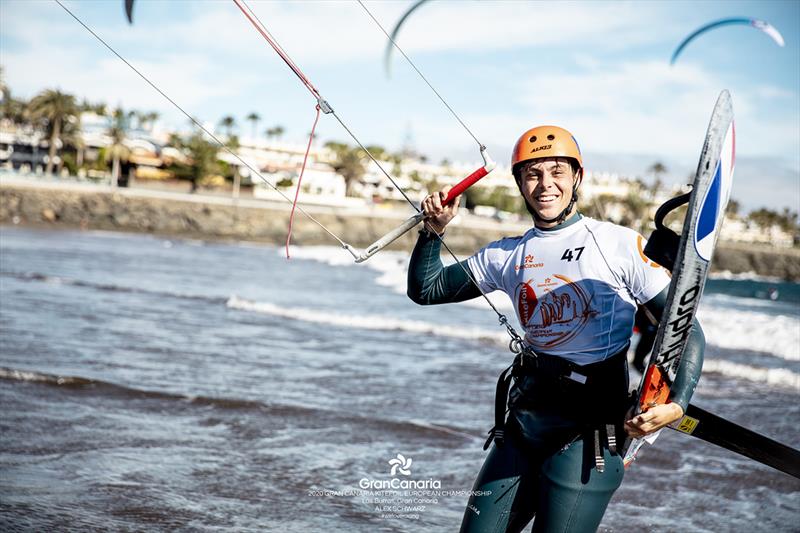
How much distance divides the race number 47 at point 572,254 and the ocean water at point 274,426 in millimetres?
2639

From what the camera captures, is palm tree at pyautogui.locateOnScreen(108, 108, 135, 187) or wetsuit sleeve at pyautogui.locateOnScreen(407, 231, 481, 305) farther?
palm tree at pyautogui.locateOnScreen(108, 108, 135, 187)

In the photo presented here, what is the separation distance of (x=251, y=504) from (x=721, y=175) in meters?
3.67

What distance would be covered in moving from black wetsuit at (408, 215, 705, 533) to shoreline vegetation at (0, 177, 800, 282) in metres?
→ 56.7

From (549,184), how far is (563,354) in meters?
0.64

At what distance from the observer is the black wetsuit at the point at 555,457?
286 cm

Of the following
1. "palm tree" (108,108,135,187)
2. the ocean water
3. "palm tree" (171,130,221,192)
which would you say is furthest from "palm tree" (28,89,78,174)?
the ocean water

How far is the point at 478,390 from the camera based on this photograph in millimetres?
9922

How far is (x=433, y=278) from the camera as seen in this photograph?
3258 mm

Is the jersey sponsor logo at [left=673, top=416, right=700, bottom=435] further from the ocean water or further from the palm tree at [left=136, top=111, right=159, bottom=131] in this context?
the palm tree at [left=136, top=111, right=159, bottom=131]

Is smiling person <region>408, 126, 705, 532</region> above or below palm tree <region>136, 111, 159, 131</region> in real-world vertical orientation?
below

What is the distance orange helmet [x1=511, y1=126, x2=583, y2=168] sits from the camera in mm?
2994

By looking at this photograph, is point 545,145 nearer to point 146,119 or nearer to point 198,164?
point 198,164

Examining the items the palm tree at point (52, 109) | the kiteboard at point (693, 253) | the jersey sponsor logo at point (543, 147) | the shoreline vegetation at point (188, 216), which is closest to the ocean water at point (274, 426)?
the kiteboard at point (693, 253)

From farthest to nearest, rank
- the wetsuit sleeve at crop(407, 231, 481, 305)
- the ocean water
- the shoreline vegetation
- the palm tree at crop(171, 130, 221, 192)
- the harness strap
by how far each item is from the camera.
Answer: the palm tree at crop(171, 130, 221, 192) < the shoreline vegetation < the ocean water < the wetsuit sleeve at crop(407, 231, 481, 305) < the harness strap
